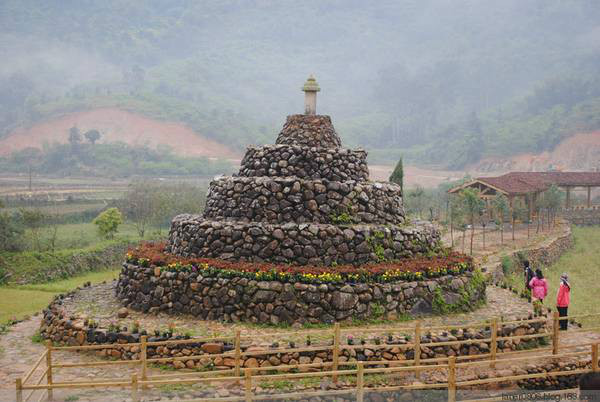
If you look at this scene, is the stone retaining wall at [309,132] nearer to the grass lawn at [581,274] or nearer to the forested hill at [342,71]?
the grass lawn at [581,274]

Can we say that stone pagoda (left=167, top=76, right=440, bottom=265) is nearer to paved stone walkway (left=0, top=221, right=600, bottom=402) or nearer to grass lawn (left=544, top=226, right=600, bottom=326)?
paved stone walkway (left=0, top=221, right=600, bottom=402)

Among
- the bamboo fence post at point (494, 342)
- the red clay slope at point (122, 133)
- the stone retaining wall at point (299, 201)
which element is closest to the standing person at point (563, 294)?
the bamboo fence post at point (494, 342)

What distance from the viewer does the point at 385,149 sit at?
114 metres

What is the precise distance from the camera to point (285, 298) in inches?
561

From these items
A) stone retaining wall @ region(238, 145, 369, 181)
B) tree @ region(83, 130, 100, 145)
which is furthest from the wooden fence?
tree @ region(83, 130, 100, 145)

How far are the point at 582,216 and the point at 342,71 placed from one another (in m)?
127

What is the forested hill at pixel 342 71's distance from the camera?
4348 inches

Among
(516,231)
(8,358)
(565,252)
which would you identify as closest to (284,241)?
(8,358)

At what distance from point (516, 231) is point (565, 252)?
4.75m

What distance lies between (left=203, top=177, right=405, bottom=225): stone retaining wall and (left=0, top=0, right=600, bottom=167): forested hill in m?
82.6

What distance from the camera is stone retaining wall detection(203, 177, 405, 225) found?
1580 cm

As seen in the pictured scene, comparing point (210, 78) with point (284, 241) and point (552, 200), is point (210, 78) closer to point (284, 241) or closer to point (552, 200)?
point (552, 200)

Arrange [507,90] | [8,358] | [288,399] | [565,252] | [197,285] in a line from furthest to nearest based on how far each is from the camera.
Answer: [507,90], [565,252], [197,285], [8,358], [288,399]

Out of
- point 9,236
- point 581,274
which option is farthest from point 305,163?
point 9,236
